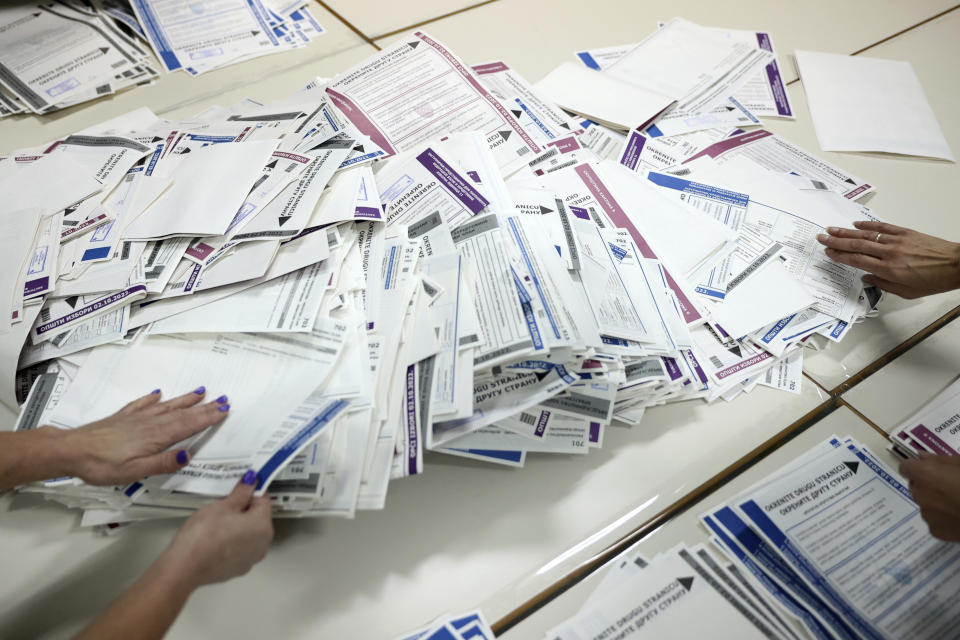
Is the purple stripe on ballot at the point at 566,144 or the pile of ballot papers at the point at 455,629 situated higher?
the purple stripe on ballot at the point at 566,144

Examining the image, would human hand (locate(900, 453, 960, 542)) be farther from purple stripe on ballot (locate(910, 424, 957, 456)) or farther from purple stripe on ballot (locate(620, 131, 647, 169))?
purple stripe on ballot (locate(620, 131, 647, 169))

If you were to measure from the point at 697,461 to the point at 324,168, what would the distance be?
2.52 ft

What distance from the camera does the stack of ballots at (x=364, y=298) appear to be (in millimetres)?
825

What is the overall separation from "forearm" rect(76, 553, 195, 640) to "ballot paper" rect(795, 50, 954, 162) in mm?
1609

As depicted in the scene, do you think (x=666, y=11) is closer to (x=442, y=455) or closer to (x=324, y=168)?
(x=324, y=168)

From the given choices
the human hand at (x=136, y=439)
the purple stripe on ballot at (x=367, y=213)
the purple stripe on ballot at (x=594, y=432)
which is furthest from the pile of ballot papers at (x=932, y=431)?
the human hand at (x=136, y=439)

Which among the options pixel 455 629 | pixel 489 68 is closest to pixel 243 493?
pixel 455 629

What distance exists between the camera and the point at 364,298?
0.93 metres

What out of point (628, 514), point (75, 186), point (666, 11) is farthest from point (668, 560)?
point (666, 11)

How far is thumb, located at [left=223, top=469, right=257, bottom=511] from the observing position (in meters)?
0.72

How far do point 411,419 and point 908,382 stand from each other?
87cm

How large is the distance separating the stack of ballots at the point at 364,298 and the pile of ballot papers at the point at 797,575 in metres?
0.19

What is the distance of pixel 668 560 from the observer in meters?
0.84

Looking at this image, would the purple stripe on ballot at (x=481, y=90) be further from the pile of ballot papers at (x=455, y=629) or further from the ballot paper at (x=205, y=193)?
the pile of ballot papers at (x=455, y=629)
